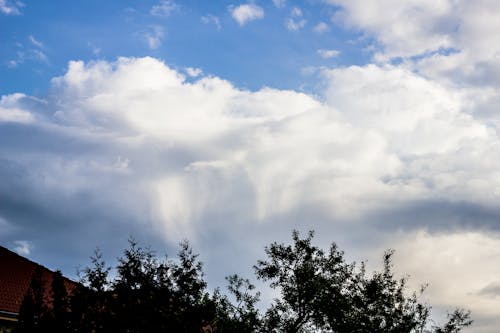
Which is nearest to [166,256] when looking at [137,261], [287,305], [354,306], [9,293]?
[137,261]

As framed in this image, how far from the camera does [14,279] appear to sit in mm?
32062

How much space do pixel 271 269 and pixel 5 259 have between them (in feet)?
59.9

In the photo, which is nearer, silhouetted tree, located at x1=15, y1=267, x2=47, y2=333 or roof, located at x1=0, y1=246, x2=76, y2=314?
silhouetted tree, located at x1=15, y1=267, x2=47, y2=333

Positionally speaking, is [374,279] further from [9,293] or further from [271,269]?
[9,293]

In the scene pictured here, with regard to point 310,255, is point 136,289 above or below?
below

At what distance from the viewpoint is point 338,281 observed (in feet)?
124

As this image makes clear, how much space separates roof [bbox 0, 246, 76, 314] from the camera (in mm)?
28906

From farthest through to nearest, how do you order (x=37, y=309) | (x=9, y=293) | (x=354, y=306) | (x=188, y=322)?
(x=354, y=306), (x=9, y=293), (x=188, y=322), (x=37, y=309)

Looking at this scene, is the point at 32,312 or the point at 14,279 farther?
the point at 14,279

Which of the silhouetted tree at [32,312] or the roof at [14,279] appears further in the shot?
the roof at [14,279]

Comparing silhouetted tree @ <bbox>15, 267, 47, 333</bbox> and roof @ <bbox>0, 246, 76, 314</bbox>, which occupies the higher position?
roof @ <bbox>0, 246, 76, 314</bbox>

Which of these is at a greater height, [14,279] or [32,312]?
[14,279]

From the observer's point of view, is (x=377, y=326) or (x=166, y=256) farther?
(x=377, y=326)

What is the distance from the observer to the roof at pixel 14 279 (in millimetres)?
28906
